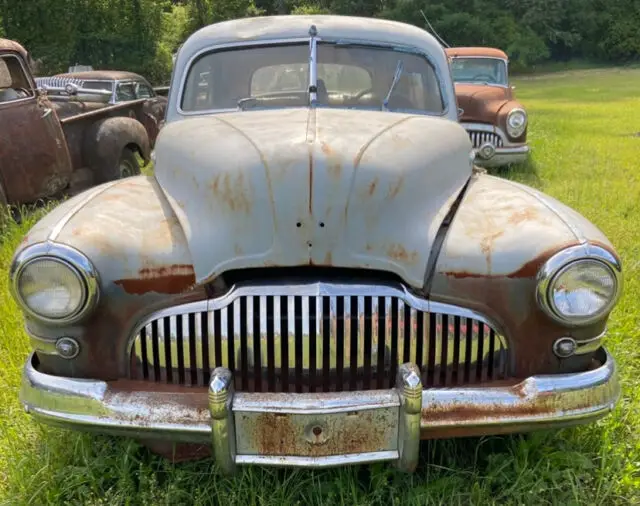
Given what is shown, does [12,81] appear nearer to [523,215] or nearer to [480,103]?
[523,215]

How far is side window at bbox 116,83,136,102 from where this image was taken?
8555mm

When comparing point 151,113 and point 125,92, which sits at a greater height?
point 125,92

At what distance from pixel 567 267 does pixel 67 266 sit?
153 centimetres

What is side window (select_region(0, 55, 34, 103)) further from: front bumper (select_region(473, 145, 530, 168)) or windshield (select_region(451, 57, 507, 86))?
windshield (select_region(451, 57, 507, 86))

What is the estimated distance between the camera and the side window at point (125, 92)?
8555 mm

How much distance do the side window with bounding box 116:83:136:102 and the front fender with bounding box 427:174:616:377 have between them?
7.43m

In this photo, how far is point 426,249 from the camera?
2.03m

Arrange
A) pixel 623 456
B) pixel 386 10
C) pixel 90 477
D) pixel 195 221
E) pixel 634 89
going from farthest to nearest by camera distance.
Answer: pixel 386 10 < pixel 634 89 < pixel 623 456 < pixel 90 477 < pixel 195 221

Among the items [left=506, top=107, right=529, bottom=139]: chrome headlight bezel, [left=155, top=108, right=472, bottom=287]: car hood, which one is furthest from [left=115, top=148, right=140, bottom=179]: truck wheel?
[left=155, top=108, right=472, bottom=287]: car hood

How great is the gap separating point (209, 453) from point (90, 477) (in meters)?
0.44

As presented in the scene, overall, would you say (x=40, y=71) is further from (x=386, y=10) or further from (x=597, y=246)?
(x=597, y=246)

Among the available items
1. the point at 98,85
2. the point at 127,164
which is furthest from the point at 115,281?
the point at 98,85

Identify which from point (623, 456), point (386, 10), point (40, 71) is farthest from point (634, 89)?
Result: point (623, 456)

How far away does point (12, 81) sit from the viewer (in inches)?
216
